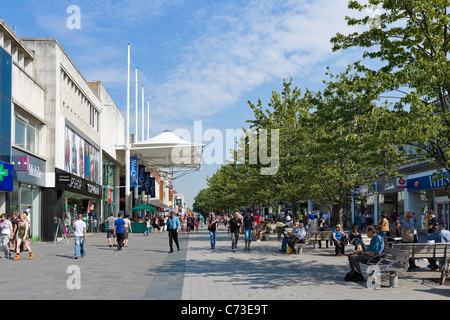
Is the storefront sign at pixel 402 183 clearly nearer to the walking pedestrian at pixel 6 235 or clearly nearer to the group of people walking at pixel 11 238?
the group of people walking at pixel 11 238

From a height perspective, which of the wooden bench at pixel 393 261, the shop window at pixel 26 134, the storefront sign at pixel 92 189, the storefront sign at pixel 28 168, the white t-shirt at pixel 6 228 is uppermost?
the shop window at pixel 26 134

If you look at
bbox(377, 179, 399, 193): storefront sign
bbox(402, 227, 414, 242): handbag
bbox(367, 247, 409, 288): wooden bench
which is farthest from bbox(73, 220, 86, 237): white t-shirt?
bbox(377, 179, 399, 193): storefront sign

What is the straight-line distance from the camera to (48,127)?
94.2 feet

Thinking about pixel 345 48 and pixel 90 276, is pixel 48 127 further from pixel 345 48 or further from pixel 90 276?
pixel 345 48

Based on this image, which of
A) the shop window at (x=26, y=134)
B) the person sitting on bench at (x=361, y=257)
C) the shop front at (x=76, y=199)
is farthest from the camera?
the shop front at (x=76, y=199)

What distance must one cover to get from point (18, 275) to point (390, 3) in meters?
11.2

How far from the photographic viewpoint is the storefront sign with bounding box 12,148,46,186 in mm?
23625

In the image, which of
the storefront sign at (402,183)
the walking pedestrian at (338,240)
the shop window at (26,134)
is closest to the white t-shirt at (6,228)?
the shop window at (26,134)

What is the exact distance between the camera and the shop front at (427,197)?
30.5 m

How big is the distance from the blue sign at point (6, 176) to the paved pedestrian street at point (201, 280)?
5.53 meters

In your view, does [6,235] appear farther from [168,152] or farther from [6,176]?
[168,152]

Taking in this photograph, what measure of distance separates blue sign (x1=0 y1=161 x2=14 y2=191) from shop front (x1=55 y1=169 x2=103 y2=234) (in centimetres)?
658

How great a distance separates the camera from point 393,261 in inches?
413
